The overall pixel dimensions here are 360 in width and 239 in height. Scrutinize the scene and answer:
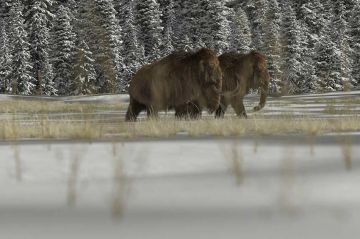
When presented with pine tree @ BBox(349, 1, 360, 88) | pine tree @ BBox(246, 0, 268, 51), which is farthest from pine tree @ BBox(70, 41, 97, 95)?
pine tree @ BBox(349, 1, 360, 88)

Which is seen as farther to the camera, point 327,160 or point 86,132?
point 86,132

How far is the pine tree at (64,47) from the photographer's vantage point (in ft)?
195

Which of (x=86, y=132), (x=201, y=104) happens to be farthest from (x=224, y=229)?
(x=201, y=104)

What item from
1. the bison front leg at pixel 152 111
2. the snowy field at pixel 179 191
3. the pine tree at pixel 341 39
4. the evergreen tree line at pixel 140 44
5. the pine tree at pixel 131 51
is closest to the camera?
the snowy field at pixel 179 191

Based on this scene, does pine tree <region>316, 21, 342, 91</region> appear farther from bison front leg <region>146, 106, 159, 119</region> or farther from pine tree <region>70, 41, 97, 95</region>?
bison front leg <region>146, 106, 159, 119</region>

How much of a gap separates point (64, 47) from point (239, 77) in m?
49.0

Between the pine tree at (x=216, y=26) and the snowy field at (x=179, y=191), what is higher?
the pine tree at (x=216, y=26)

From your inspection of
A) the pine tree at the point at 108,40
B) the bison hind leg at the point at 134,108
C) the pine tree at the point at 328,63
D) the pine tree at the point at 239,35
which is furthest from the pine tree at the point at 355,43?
the bison hind leg at the point at 134,108

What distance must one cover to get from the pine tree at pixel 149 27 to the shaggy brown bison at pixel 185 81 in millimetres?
51301

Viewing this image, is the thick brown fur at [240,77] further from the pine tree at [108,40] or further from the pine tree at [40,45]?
the pine tree at [40,45]

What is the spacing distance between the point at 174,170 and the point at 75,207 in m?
1.20

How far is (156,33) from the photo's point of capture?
214ft

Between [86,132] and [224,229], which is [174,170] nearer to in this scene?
[224,229]

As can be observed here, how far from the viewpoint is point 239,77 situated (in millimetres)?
13609
